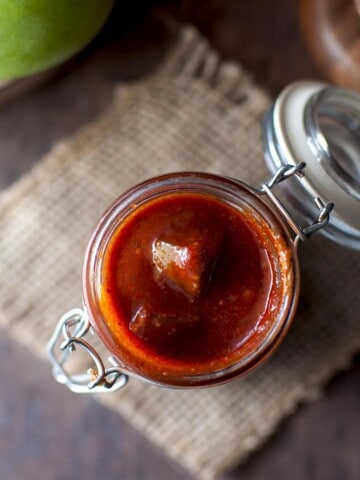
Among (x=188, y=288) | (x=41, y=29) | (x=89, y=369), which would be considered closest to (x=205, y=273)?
(x=188, y=288)

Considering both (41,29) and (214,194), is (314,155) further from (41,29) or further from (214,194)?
(41,29)

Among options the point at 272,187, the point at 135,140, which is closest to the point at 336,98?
the point at 272,187

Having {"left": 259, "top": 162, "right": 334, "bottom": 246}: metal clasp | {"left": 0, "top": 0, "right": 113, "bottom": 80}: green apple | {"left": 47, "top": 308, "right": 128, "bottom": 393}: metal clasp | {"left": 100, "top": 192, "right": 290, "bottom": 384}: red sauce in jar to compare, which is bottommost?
{"left": 47, "top": 308, "right": 128, "bottom": 393}: metal clasp

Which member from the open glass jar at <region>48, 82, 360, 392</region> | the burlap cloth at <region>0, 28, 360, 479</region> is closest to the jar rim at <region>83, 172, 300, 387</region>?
the open glass jar at <region>48, 82, 360, 392</region>

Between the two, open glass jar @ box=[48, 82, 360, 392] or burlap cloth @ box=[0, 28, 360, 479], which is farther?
burlap cloth @ box=[0, 28, 360, 479]

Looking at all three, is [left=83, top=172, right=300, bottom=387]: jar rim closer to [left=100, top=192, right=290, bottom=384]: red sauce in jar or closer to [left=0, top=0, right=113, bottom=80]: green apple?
[left=100, top=192, right=290, bottom=384]: red sauce in jar

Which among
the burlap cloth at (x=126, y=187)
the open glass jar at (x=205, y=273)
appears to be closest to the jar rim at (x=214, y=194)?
the open glass jar at (x=205, y=273)

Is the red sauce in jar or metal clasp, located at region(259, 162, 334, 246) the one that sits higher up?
metal clasp, located at region(259, 162, 334, 246)
